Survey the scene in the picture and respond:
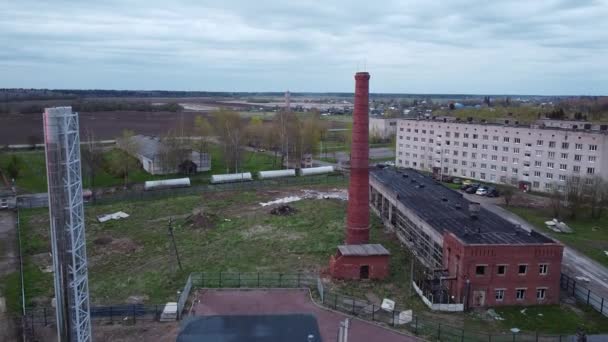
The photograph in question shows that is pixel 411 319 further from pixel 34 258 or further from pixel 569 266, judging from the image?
pixel 34 258

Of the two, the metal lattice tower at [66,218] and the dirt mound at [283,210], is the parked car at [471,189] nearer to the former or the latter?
the dirt mound at [283,210]

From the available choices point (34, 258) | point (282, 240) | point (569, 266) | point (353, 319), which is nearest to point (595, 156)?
point (569, 266)

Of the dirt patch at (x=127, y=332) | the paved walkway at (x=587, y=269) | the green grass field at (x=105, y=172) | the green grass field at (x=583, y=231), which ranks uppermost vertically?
the green grass field at (x=105, y=172)

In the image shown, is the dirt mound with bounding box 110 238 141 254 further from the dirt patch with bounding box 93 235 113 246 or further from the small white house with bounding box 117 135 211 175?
the small white house with bounding box 117 135 211 175

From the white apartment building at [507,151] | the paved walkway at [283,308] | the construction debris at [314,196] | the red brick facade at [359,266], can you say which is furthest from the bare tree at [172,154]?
the red brick facade at [359,266]

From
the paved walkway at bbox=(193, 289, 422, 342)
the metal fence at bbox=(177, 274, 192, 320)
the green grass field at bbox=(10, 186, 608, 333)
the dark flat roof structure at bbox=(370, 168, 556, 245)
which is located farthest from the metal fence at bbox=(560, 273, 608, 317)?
the metal fence at bbox=(177, 274, 192, 320)

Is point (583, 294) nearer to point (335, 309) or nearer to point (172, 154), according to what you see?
point (335, 309)

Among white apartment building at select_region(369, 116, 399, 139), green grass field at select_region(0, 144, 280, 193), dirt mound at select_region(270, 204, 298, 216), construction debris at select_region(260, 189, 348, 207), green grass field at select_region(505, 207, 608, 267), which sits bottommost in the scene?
green grass field at select_region(505, 207, 608, 267)
